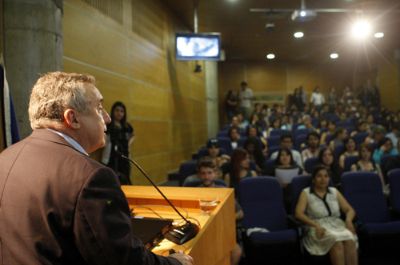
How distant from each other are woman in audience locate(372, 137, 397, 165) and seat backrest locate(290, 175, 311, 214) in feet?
7.05

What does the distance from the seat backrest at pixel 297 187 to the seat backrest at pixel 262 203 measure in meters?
0.25

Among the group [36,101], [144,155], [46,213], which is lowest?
[144,155]

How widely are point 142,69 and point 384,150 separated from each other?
3789mm

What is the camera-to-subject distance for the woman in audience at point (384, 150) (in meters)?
5.07

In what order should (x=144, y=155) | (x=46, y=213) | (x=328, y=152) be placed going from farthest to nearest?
(x=144, y=155), (x=328, y=152), (x=46, y=213)

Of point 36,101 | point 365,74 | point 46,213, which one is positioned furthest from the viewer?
point 365,74

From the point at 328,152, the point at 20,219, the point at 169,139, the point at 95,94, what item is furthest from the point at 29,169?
the point at 169,139

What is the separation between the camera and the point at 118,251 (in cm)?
77

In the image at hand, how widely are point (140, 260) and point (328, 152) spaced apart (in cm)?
389

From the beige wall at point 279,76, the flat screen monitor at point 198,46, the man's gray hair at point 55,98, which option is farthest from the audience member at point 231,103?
the man's gray hair at point 55,98

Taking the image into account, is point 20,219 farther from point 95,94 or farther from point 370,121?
point 370,121

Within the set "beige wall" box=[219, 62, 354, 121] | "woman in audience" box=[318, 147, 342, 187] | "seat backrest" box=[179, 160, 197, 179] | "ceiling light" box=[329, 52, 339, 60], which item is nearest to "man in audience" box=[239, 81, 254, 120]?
"beige wall" box=[219, 62, 354, 121]

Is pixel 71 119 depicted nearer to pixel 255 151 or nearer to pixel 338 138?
pixel 255 151

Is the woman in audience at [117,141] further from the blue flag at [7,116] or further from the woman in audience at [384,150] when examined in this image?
the woman in audience at [384,150]
